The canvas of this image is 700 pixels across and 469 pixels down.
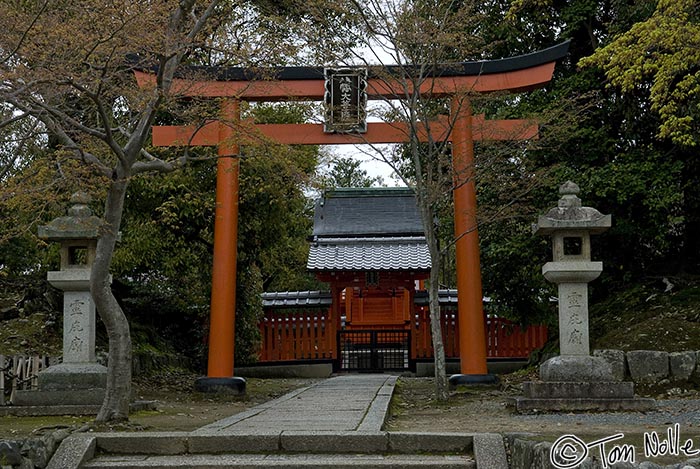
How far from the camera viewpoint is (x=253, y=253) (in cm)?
1572

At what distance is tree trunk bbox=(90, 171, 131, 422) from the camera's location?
298 inches

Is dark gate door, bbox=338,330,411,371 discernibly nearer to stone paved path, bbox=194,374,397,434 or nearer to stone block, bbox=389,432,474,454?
stone paved path, bbox=194,374,397,434

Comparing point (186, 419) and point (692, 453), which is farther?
point (186, 419)

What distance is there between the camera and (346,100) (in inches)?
468

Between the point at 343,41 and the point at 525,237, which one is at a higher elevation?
the point at 343,41

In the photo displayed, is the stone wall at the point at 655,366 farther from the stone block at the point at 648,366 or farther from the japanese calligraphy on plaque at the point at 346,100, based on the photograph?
the japanese calligraphy on plaque at the point at 346,100

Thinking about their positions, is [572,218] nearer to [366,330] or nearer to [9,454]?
[9,454]

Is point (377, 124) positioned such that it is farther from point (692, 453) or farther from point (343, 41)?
point (692, 453)

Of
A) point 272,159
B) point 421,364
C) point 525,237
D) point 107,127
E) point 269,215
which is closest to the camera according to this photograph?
point 107,127

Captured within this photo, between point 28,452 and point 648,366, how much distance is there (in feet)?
24.6

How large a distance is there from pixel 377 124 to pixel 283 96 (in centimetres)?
151

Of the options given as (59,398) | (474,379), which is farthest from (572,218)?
(59,398)

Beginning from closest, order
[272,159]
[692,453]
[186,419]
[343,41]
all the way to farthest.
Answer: [692,453] < [186,419] < [272,159] < [343,41]

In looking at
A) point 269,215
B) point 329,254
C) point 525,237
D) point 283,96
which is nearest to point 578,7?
point 525,237
